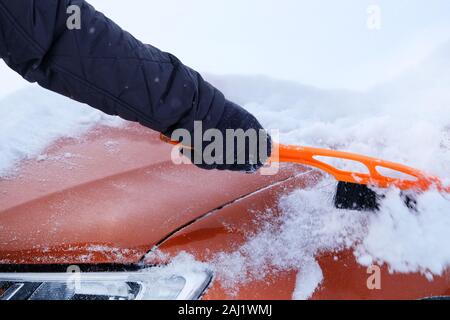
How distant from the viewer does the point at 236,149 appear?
1524 millimetres

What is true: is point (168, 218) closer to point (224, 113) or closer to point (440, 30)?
point (224, 113)

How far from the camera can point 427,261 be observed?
1289 millimetres

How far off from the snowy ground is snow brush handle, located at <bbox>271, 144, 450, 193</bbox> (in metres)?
0.06

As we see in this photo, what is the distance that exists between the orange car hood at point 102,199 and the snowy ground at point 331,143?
162 mm

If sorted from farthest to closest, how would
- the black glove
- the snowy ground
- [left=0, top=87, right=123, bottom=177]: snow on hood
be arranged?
[left=0, top=87, right=123, bottom=177]: snow on hood
the black glove
the snowy ground

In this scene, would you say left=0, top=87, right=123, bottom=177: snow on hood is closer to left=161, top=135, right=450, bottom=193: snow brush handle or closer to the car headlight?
the car headlight

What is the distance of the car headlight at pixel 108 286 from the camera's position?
120 cm

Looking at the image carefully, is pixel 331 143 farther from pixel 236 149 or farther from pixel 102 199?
pixel 102 199

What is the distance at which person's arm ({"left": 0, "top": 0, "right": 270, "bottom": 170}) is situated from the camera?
49.4 inches

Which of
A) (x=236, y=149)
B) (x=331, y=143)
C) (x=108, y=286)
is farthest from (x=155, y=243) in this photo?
(x=331, y=143)

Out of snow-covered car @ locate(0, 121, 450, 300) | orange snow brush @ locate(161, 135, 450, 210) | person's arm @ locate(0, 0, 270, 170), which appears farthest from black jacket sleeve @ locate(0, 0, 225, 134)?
snow-covered car @ locate(0, 121, 450, 300)

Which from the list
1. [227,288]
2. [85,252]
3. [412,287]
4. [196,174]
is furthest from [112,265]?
[412,287]

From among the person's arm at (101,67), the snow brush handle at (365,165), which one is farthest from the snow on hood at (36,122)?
the snow brush handle at (365,165)

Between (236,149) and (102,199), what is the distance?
51 cm
